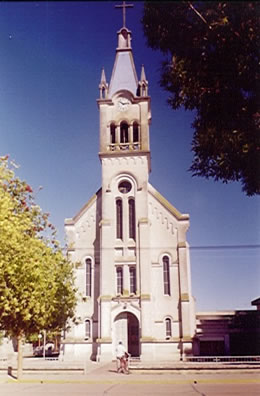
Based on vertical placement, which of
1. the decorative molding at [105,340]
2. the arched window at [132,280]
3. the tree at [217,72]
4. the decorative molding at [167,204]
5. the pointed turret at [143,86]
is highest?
the pointed turret at [143,86]

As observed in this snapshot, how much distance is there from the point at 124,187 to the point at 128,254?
6.31 m

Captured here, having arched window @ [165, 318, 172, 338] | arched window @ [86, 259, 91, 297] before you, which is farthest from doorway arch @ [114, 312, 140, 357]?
arched window @ [86, 259, 91, 297]

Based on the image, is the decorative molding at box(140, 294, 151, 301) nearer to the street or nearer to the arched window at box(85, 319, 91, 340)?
the arched window at box(85, 319, 91, 340)

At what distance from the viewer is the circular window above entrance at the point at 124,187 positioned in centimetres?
3878

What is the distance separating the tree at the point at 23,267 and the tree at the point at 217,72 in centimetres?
850

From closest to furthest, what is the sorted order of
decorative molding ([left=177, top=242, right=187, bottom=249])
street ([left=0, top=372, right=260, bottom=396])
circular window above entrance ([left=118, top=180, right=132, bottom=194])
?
1. street ([left=0, top=372, right=260, bottom=396])
2. decorative molding ([left=177, top=242, right=187, bottom=249])
3. circular window above entrance ([left=118, top=180, right=132, bottom=194])

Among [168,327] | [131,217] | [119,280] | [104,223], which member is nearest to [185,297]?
[168,327]

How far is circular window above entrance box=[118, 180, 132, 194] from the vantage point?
38781 mm

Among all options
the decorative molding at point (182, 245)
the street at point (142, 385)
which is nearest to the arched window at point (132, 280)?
the decorative molding at point (182, 245)

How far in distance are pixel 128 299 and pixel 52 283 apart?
54.3 feet

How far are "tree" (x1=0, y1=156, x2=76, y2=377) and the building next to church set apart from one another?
13.0 meters

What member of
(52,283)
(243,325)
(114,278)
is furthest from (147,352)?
(52,283)

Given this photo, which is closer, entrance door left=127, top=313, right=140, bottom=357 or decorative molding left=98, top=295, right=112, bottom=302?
decorative molding left=98, top=295, right=112, bottom=302

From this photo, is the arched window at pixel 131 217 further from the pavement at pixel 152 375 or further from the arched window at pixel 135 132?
the pavement at pixel 152 375
